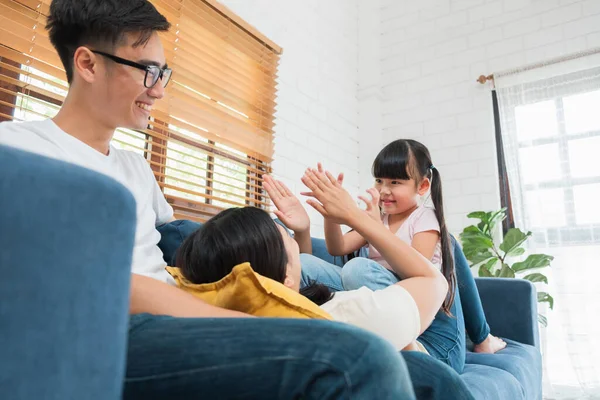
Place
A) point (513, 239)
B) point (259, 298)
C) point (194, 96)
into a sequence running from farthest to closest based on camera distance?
point (513, 239)
point (194, 96)
point (259, 298)

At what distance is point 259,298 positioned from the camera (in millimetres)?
660

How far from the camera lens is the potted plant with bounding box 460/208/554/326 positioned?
10.3ft

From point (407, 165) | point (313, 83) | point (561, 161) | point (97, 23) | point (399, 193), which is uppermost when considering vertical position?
point (313, 83)

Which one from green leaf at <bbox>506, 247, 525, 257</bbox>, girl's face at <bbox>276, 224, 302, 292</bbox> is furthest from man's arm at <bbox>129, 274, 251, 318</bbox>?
green leaf at <bbox>506, 247, 525, 257</bbox>

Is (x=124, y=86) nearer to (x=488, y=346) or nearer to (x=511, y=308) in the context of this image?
(x=488, y=346)

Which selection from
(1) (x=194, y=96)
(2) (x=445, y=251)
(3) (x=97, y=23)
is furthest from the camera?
(1) (x=194, y=96)

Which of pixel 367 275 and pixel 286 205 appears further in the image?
A: pixel 286 205

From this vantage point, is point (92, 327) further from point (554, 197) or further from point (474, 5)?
point (474, 5)

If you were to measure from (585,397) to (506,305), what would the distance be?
4.96ft

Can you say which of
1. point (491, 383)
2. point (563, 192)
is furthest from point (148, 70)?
point (563, 192)

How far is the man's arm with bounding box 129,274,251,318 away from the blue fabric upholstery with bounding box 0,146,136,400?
0.75 ft

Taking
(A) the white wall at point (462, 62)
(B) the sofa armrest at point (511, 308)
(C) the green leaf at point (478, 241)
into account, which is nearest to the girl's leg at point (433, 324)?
(B) the sofa armrest at point (511, 308)

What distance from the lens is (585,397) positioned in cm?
300

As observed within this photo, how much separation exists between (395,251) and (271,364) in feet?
1.92
